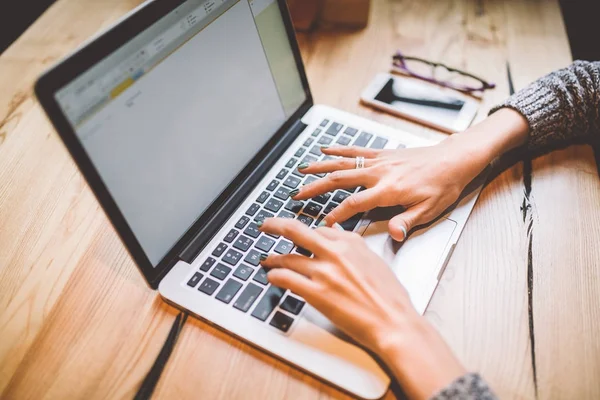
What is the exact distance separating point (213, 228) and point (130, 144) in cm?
17

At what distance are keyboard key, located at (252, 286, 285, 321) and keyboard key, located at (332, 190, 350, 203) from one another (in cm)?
17

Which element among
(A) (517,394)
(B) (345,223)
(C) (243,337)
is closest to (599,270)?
(A) (517,394)

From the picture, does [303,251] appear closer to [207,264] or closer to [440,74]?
[207,264]

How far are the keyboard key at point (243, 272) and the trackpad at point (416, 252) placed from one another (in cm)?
16

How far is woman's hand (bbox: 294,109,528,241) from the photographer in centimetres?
62

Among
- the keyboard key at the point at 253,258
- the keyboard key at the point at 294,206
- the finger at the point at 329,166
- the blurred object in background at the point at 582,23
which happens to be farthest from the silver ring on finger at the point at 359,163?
the blurred object in background at the point at 582,23

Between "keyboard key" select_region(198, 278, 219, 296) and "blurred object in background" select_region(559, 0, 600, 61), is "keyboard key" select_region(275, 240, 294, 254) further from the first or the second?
"blurred object in background" select_region(559, 0, 600, 61)

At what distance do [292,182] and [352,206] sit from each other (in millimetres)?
113

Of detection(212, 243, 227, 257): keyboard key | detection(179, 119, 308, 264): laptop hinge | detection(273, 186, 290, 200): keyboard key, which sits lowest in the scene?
detection(273, 186, 290, 200): keyboard key

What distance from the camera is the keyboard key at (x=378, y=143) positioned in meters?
0.75

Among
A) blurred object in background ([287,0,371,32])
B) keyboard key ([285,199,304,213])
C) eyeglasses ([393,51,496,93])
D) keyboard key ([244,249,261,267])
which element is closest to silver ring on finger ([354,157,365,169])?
keyboard key ([285,199,304,213])

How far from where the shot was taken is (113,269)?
63cm

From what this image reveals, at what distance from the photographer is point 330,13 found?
101cm

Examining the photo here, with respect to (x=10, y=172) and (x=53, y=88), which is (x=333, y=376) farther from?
(x=10, y=172)
